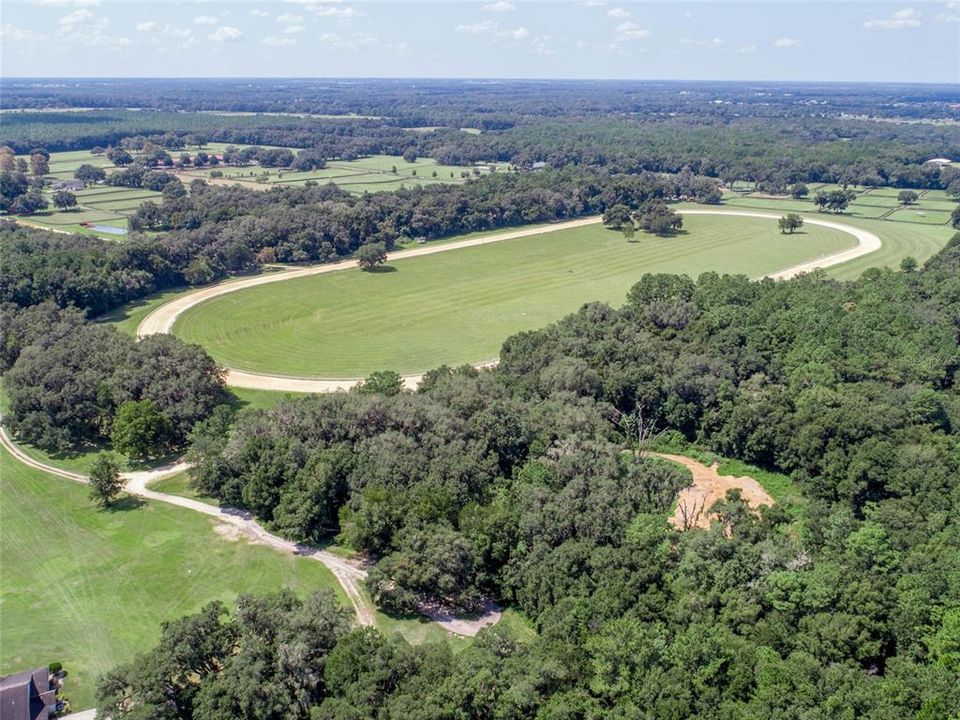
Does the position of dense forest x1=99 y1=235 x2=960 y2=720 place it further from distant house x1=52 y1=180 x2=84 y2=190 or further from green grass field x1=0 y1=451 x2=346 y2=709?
distant house x1=52 y1=180 x2=84 y2=190

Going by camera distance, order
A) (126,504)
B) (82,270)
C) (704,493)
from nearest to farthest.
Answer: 1. (704,493)
2. (126,504)
3. (82,270)

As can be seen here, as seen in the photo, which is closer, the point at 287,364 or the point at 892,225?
the point at 287,364

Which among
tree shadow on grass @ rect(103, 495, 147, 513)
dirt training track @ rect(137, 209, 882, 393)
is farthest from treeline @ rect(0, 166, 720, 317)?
tree shadow on grass @ rect(103, 495, 147, 513)

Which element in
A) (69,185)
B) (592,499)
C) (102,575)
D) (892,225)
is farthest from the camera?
(69,185)

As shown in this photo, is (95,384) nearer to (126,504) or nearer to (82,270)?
(126,504)

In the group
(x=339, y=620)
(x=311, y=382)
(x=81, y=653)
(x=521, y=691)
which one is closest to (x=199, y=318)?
(x=311, y=382)

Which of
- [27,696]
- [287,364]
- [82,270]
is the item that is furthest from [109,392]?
[82,270]

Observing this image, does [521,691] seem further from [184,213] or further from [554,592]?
[184,213]
